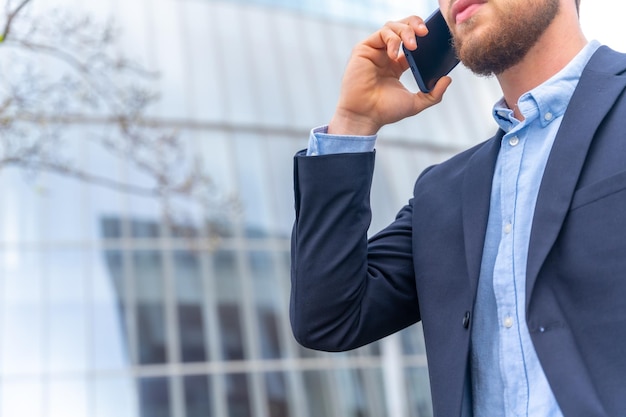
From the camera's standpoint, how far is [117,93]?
6.93 m

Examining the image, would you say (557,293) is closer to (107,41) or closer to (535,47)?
(535,47)

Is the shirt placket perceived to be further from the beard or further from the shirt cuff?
the shirt cuff

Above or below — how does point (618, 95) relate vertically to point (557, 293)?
above

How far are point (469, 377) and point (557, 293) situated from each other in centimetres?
32

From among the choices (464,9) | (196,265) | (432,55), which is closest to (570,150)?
(464,9)

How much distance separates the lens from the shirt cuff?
7.94 feet

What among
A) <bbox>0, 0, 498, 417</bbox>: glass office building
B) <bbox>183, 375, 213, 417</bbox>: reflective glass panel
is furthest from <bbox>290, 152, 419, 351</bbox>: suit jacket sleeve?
<bbox>183, 375, 213, 417</bbox>: reflective glass panel

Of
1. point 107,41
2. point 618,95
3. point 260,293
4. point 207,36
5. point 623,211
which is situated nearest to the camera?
point 623,211

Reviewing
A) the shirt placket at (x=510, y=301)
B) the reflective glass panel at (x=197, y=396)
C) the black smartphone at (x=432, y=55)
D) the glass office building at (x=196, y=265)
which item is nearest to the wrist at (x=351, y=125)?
the black smartphone at (x=432, y=55)

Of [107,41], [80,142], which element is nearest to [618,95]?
[107,41]

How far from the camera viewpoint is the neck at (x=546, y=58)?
224 centimetres

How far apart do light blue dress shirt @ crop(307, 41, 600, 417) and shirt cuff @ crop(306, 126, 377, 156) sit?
0.36 meters

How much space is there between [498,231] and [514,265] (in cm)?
15

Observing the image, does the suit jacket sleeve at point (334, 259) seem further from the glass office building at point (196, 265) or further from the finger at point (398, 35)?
the glass office building at point (196, 265)
